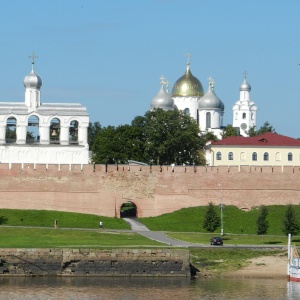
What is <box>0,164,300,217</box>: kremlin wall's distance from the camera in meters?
66.2

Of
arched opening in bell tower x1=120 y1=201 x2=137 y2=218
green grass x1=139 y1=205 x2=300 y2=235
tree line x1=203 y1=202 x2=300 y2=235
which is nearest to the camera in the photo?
tree line x1=203 y1=202 x2=300 y2=235

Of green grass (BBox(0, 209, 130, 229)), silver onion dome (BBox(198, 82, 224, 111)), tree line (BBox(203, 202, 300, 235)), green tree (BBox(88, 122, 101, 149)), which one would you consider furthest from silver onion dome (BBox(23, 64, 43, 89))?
green tree (BBox(88, 122, 101, 149))

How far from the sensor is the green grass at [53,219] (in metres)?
62.2

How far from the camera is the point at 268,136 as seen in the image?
86.0 metres

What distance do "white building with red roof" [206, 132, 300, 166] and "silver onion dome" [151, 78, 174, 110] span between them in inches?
504

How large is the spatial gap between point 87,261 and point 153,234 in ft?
33.7

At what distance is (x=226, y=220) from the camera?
63.4 meters

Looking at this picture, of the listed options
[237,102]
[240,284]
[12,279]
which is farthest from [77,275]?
[237,102]

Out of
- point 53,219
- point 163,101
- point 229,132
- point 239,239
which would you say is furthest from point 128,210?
→ point 229,132

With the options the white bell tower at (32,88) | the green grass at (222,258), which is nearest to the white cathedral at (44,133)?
the white bell tower at (32,88)

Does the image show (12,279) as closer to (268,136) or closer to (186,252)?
(186,252)

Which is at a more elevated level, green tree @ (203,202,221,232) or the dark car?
green tree @ (203,202,221,232)

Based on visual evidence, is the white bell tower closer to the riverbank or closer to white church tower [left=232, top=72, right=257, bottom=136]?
the riverbank

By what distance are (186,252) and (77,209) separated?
1807 cm
